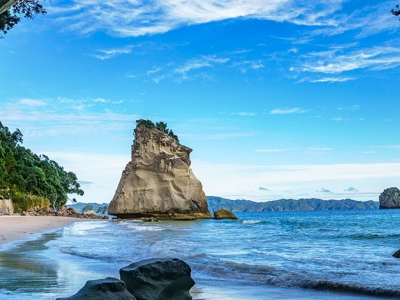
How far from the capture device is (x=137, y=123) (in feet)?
233

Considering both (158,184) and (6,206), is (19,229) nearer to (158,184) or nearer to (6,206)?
(6,206)

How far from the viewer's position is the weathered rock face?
212 ft

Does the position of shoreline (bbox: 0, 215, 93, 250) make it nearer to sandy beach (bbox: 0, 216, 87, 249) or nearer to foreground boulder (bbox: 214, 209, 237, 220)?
sandy beach (bbox: 0, 216, 87, 249)

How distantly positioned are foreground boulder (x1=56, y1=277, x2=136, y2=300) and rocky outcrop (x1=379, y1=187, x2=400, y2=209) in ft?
621

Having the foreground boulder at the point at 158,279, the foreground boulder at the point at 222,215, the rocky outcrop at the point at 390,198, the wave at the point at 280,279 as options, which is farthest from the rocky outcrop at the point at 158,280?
the rocky outcrop at the point at 390,198

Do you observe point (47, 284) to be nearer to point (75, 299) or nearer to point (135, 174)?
point (75, 299)

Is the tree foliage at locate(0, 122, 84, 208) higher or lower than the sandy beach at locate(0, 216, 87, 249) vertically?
higher

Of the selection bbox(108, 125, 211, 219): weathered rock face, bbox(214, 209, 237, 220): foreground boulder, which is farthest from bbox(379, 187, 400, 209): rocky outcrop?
bbox(108, 125, 211, 219): weathered rock face

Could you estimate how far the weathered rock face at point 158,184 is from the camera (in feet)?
212

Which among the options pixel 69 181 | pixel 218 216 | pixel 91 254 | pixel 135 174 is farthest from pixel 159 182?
pixel 91 254

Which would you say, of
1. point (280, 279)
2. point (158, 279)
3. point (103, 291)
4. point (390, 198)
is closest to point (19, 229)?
point (280, 279)

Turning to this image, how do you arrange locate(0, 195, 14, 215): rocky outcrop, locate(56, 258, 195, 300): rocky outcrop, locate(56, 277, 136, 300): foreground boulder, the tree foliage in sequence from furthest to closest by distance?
the tree foliage
locate(0, 195, 14, 215): rocky outcrop
locate(56, 258, 195, 300): rocky outcrop
locate(56, 277, 136, 300): foreground boulder

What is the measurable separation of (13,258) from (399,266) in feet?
33.3

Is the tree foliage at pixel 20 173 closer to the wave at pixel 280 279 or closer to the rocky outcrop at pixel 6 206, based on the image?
the rocky outcrop at pixel 6 206
